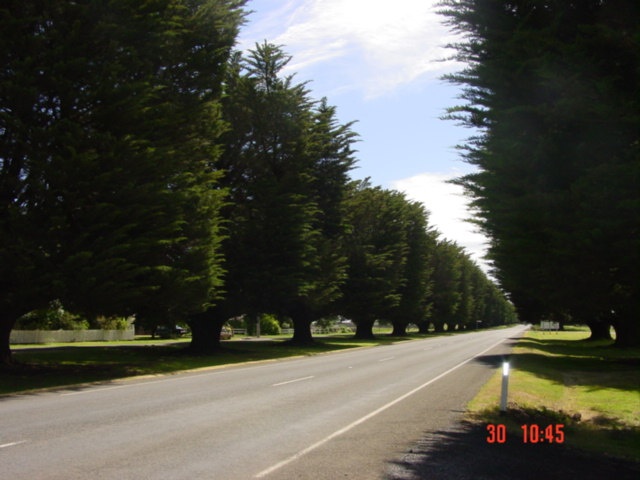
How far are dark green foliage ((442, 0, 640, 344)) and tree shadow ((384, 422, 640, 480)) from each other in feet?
10.1

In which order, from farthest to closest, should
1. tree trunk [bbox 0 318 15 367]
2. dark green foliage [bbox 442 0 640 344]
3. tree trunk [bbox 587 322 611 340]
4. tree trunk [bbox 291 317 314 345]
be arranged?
tree trunk [bbox 587 322 611 340]
tree trunk [bbox 291 317 314 345]
tree trunk [bbox 0 318 15 367]
dark green foliage [bbox 442 0 640 344]

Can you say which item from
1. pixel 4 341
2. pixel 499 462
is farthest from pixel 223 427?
pixel 4 341

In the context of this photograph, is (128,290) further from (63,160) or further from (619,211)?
(619,211)

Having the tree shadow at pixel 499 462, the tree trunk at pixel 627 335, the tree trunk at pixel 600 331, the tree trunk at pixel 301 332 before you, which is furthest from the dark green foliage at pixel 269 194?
the tree trunk at pixel 600 331

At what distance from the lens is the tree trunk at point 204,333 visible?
31859mm

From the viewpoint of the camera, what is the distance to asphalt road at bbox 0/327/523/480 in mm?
6828

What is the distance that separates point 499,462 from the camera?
7285 mm

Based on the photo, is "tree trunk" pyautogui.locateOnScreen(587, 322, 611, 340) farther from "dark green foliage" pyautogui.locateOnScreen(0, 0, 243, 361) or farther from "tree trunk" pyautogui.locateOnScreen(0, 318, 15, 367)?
"tree trunk" pyautogui.locateOnScreen(0, 318, 15, 367)

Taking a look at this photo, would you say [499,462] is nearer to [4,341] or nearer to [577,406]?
[577,406]

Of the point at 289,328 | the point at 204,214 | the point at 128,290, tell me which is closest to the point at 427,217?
the point at 289,328

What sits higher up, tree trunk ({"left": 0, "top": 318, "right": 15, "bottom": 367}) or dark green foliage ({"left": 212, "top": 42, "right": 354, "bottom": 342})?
dark green foliage ({"left": 212, "top": 42, "right": 354, "bottom": 342})

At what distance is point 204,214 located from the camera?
2370 cm
